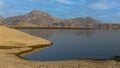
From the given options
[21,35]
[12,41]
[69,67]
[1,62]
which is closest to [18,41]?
[12,41]

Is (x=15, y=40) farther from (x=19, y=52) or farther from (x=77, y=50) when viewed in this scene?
(x=77, y=50)

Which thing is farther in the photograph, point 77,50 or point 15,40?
point 15,40

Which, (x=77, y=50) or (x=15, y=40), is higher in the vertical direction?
(x=15, y=40)

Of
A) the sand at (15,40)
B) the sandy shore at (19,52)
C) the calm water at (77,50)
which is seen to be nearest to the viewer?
the sandy shore at (19,52)

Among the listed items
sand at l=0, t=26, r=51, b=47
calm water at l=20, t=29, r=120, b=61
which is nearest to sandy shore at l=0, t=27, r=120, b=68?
sand at l=0, t=26, r=51, b=47

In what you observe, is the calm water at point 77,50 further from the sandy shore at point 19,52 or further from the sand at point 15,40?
the sand at point 15,40

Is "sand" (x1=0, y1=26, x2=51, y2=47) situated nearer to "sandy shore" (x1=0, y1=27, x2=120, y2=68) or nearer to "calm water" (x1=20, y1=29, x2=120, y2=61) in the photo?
"sandy shore" (x1=0, y1=27, x2=120, y2=68)

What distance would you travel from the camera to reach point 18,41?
214 feet

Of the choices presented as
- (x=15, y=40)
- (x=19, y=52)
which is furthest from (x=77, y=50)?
(x=19, y=52)

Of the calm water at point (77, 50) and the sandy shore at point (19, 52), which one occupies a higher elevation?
the sandy shore at point (19, 52)

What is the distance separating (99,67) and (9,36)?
43.6 metres

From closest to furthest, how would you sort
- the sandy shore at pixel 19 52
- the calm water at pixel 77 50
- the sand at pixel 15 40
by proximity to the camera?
the sandy shore at pixel 19 52 < the calm water at pixel 77 50 < the sand at pixel 15 40

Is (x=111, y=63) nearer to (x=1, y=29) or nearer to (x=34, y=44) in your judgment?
(x=34, y=44)

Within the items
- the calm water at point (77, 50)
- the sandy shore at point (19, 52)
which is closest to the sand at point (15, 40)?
the sandy shore at point (19, 52)
